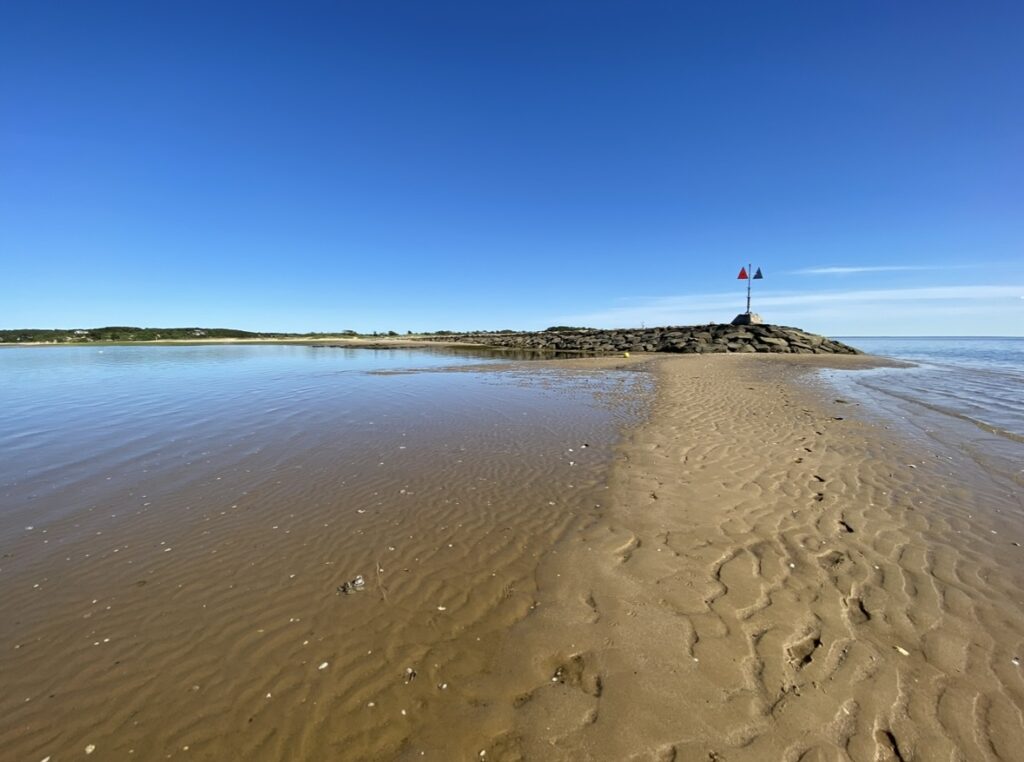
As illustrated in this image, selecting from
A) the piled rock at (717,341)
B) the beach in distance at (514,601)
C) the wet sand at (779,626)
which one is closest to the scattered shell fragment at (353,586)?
the beach in distance at (514,601)

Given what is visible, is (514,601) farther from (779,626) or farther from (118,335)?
(118,335)

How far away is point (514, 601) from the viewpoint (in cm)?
440

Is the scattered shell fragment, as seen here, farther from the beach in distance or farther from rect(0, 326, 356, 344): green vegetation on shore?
rect(0, 326, 356, 344): green vegetation on shore

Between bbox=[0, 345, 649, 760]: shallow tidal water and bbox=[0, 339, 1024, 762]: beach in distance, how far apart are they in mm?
28

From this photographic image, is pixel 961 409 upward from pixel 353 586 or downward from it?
upward

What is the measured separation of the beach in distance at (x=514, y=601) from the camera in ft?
9.77

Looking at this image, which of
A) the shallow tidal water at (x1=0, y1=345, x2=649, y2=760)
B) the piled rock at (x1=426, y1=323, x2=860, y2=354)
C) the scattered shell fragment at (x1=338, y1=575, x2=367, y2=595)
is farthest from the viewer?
the piled rock at (x1=426, y1=323, x2=860, y2=354)

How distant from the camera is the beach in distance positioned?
2977 millimetres

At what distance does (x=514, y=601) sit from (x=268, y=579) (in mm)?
2714

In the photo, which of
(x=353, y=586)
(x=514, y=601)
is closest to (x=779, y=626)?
(x=514, y=601)

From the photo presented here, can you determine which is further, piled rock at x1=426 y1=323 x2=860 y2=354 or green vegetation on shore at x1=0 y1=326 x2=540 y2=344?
green vegetation on shore at x1=0 y1=326 x2=540 y2=344

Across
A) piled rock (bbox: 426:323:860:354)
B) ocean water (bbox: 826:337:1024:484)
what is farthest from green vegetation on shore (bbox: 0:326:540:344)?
ocean water (bbox: 826:337:1024:484)

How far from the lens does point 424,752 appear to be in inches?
110

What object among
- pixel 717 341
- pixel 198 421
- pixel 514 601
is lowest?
pixel 514 601
